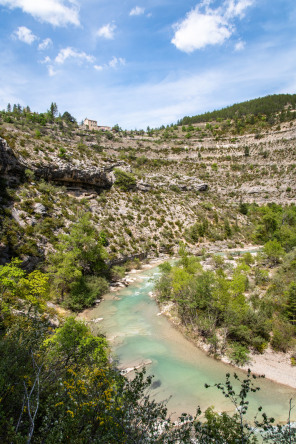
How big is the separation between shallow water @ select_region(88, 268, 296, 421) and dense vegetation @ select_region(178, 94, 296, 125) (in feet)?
351

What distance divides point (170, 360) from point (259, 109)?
422 ft

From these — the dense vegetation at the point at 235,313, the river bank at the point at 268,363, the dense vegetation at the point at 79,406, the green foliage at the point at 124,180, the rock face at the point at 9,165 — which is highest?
the rock face at the point at 9,165

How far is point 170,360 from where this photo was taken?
42.0 ft

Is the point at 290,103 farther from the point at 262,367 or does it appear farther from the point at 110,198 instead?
the point at 262,367

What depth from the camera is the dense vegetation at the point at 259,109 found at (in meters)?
103

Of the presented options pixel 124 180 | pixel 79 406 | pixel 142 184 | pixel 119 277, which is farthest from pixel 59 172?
pixel 79 406

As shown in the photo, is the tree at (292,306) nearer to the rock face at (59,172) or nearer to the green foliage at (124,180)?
the rock face at (59,172)

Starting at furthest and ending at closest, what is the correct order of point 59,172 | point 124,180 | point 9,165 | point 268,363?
point 124,180
point 59,172
point 9,165
point 268,363

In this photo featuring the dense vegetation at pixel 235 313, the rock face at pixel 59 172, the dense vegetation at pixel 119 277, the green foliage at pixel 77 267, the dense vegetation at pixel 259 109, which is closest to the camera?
the dense vegetation at pixel 119 277

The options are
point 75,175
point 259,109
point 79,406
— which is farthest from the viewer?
point 259,109

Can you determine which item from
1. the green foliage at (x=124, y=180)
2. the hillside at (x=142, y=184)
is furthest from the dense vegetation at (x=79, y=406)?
the green foliage at (x=124, y=180)

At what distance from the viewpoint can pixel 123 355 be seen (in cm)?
1318

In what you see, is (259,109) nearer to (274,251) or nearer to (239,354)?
(274,251)

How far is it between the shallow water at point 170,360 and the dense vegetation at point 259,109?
4214 inches
